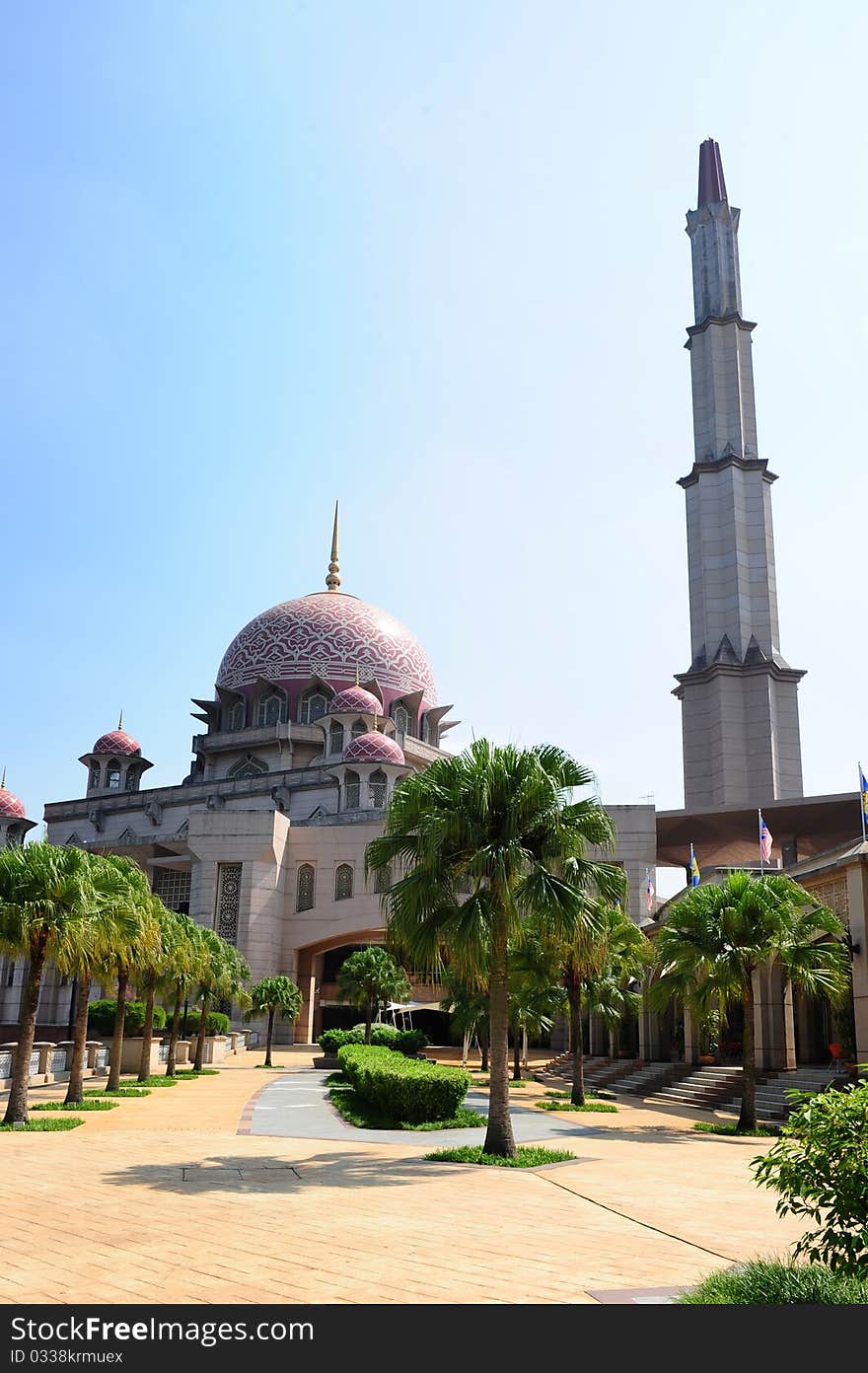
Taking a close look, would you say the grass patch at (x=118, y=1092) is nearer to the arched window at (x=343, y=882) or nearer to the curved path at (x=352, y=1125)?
the curved path at (x=352, y=1125)

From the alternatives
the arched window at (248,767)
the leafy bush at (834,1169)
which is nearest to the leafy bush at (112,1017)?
the arched window at (248,767)

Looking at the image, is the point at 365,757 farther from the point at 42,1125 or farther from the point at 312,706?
the point at 42,1125

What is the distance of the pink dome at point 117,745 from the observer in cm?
7219

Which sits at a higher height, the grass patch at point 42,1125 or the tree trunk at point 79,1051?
the tree trunk at point 79,1051

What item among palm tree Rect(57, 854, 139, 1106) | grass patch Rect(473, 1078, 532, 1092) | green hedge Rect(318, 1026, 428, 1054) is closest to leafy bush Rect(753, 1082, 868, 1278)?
palm tree Rect(57, 854, 139, 1106)

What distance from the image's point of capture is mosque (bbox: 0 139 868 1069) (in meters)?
54.7

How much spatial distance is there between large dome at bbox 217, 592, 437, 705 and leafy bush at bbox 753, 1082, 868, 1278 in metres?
63.7

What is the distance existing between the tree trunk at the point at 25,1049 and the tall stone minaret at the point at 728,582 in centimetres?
4075

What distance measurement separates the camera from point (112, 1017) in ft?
122

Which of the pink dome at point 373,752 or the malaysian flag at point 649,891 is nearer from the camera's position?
the malaysian flag at point 649,891

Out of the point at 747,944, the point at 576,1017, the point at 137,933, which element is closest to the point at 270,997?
the point at 576,1017

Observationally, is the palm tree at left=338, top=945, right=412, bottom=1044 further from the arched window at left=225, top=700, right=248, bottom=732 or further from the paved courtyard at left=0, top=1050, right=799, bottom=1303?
the arched window at left=225, top=700, right=248, bottom=732

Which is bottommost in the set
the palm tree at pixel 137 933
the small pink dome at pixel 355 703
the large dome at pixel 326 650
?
the palm tree at pixel 137 933
